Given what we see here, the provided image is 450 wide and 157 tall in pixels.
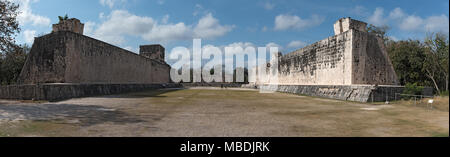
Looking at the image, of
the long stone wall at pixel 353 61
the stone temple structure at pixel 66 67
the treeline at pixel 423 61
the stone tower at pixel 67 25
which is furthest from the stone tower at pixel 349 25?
the stone tower at pixel 67 25

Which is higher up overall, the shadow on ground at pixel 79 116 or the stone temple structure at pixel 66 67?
the stone temple structure at pixel 66 67

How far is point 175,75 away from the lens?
38.5 metres

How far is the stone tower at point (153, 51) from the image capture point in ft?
111

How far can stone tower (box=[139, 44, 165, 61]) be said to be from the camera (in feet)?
111

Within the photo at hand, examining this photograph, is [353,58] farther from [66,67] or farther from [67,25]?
[67,25]

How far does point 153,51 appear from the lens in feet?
112

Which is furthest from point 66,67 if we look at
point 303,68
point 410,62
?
point 410,62

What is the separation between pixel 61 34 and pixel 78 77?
2446 mm

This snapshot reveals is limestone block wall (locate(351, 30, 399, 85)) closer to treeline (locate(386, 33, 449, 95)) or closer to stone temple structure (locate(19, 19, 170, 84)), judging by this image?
treeline (locate(386, 33, 449, 95))

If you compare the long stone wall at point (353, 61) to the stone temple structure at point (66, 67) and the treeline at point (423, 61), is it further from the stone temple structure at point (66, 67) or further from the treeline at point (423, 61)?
the stone temple structure at point (66, 67)
